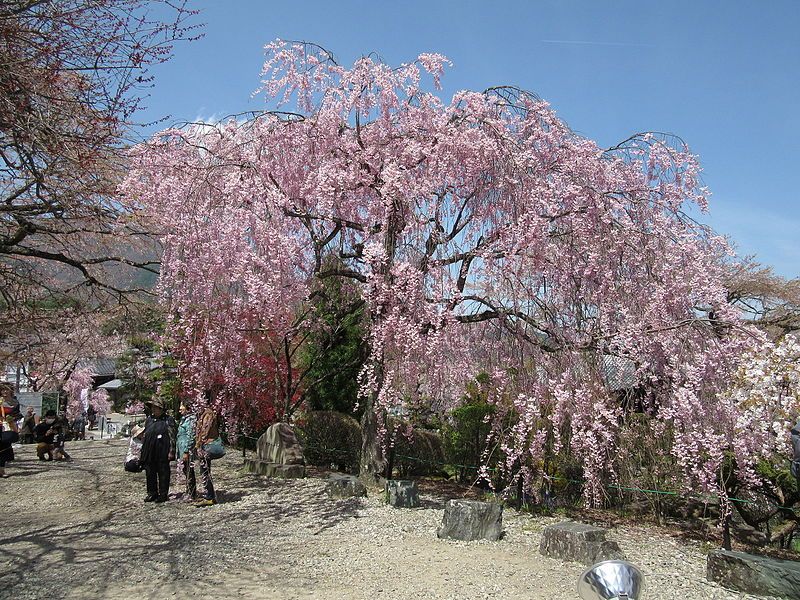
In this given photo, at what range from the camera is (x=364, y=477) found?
892 cm

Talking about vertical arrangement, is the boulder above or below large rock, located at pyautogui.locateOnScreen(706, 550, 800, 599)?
above

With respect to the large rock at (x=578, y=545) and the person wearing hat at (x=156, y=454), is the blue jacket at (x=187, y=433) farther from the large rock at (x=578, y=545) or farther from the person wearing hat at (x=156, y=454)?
the large rock at (x=578, y=545)

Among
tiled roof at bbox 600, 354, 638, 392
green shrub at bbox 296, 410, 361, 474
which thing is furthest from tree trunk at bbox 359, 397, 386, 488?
tiled roof at bbox 600, 354, 638, 392

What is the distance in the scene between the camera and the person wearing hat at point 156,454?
802cm

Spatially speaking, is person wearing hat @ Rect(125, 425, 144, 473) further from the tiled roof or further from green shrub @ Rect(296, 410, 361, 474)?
the tiled roof

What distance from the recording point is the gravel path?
4840 mm

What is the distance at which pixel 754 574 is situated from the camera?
4.98 meters

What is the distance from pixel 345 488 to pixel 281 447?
102 inches

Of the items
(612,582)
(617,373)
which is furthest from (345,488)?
(612,582)

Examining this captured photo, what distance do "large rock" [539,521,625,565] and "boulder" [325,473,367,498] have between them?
120 inches

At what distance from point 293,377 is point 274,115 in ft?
19.9

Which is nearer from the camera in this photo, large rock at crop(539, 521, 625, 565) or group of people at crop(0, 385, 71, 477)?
large rock at crop(539, 521, 625, 565)

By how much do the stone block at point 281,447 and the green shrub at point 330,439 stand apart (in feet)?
3.06

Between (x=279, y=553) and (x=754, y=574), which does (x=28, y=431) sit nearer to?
(x=279, y=553)
